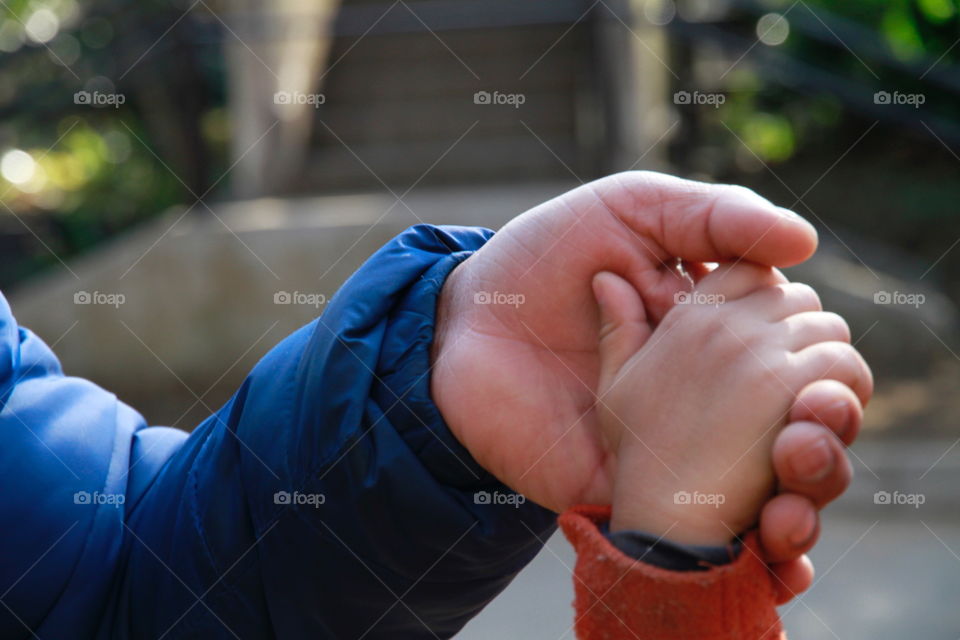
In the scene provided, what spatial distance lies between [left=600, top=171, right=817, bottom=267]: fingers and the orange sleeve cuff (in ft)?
1.01

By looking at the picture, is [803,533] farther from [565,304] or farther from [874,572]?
[874,572]

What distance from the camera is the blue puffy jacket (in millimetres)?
1085

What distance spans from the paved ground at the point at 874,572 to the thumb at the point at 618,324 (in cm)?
165

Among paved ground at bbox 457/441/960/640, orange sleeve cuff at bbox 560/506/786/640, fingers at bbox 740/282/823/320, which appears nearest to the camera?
orange sleeve cuff at bbox 560/506/786/640

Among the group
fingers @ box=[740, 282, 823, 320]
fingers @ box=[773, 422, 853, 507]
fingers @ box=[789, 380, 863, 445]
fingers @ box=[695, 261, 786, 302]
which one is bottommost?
fingers @ box=[773, 422, 853, 507]

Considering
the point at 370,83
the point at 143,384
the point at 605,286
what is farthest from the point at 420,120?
the point at 605,286

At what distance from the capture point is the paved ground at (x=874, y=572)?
105 inches

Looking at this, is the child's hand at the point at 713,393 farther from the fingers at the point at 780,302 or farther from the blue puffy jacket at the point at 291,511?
the blue puffy jacket at the point at 291,511

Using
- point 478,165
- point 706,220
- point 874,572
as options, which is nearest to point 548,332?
point 706,220

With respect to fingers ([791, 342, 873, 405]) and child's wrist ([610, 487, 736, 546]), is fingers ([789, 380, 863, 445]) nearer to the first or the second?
fingers ([791, 342, 873, 405])

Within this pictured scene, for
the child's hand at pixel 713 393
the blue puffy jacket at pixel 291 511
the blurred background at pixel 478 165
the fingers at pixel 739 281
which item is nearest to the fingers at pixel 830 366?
the child's hand at pixel 713 393

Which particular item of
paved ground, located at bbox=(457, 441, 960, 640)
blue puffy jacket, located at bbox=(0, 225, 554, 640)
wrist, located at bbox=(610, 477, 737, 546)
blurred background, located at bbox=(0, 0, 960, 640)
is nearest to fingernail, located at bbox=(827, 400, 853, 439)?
wrist, located at bbox=(610, 477, 737, 546)

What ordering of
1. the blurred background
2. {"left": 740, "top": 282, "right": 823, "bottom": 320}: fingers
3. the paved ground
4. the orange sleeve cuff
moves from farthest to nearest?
the blurred background < the paved ground < {"left": 740, "top": 282, "right": 823, "bottom": 320}: fingers < the orange sleeve cuff

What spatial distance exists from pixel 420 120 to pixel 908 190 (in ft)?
8.61
